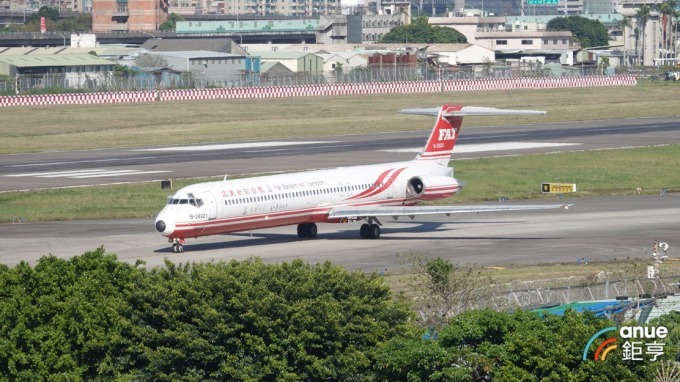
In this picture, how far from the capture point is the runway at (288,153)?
78.9 metres

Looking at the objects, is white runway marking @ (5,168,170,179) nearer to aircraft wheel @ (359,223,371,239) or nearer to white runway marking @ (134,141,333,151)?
white runway marking @ (134,141,333,151)

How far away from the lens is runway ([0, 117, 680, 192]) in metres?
78.9

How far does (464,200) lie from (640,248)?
720 inches

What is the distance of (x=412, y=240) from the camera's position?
54.6 meters

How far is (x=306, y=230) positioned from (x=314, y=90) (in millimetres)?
98568

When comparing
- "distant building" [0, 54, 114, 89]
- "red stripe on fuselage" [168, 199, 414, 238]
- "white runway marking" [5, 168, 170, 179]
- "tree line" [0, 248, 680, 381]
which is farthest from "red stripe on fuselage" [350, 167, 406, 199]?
"distant building" [0, 54, 114, 89]

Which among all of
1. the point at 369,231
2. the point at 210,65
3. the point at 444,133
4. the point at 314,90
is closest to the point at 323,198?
the point at 369,231

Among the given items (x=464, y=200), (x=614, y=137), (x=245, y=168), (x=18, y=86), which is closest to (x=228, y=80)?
(x=18, y=86)

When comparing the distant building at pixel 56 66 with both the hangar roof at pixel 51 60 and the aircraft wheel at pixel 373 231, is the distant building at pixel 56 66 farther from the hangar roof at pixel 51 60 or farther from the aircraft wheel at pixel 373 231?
the aircraft wheel at pixel 373 231

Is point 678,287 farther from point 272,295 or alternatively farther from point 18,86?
point 18,86

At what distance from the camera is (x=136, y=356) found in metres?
28.3

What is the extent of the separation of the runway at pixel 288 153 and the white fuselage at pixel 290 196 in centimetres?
2299

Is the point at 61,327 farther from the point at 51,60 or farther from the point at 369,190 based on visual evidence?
the point at 51,60
